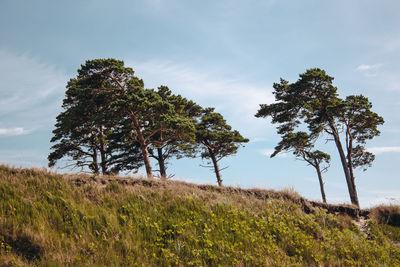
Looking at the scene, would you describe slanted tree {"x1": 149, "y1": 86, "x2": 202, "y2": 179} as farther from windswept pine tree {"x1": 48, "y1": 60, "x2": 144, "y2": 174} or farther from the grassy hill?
the grassy hill

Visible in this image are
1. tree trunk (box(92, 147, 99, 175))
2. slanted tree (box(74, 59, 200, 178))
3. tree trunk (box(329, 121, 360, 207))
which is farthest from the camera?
tree trunk (box(92, 147, 99, 175))

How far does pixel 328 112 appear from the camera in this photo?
908 inches

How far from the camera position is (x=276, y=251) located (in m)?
7.07

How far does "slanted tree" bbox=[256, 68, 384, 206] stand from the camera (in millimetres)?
22453

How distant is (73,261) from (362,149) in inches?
1096

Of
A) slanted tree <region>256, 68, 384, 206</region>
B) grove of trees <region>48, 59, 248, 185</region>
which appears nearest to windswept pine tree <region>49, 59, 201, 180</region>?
grove of trees <region>48, 59, 248, 185</region>

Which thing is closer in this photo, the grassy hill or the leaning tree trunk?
the grassy hill

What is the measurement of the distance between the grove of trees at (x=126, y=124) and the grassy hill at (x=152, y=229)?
23.3ft

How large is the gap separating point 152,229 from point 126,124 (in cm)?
1735

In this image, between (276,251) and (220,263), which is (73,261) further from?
(276,251)

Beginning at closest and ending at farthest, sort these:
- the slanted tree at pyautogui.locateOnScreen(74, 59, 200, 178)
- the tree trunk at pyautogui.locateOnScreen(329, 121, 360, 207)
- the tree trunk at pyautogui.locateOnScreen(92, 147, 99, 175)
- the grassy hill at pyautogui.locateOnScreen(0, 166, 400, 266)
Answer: the grassy hill at pyautogui.locateOnScreen(0, 166, 400, 266), the slanted tree at pyautogui.locateOnScreen(74, 59, 200, 178), the tree trunk at pyautogui.locateOnScreen(329, 121, 360, 207), the tree trunk at pyautogui.locateOnScreen(92, 147, 99, 175)

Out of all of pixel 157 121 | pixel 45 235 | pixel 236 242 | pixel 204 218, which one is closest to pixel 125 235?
pixel 45 235

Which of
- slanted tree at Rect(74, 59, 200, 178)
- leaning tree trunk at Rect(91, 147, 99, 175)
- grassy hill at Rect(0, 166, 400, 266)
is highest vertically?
slanted tree at Rect(74, 59, 200, 178)

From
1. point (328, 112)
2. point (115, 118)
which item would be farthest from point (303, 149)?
point (115, 118)
